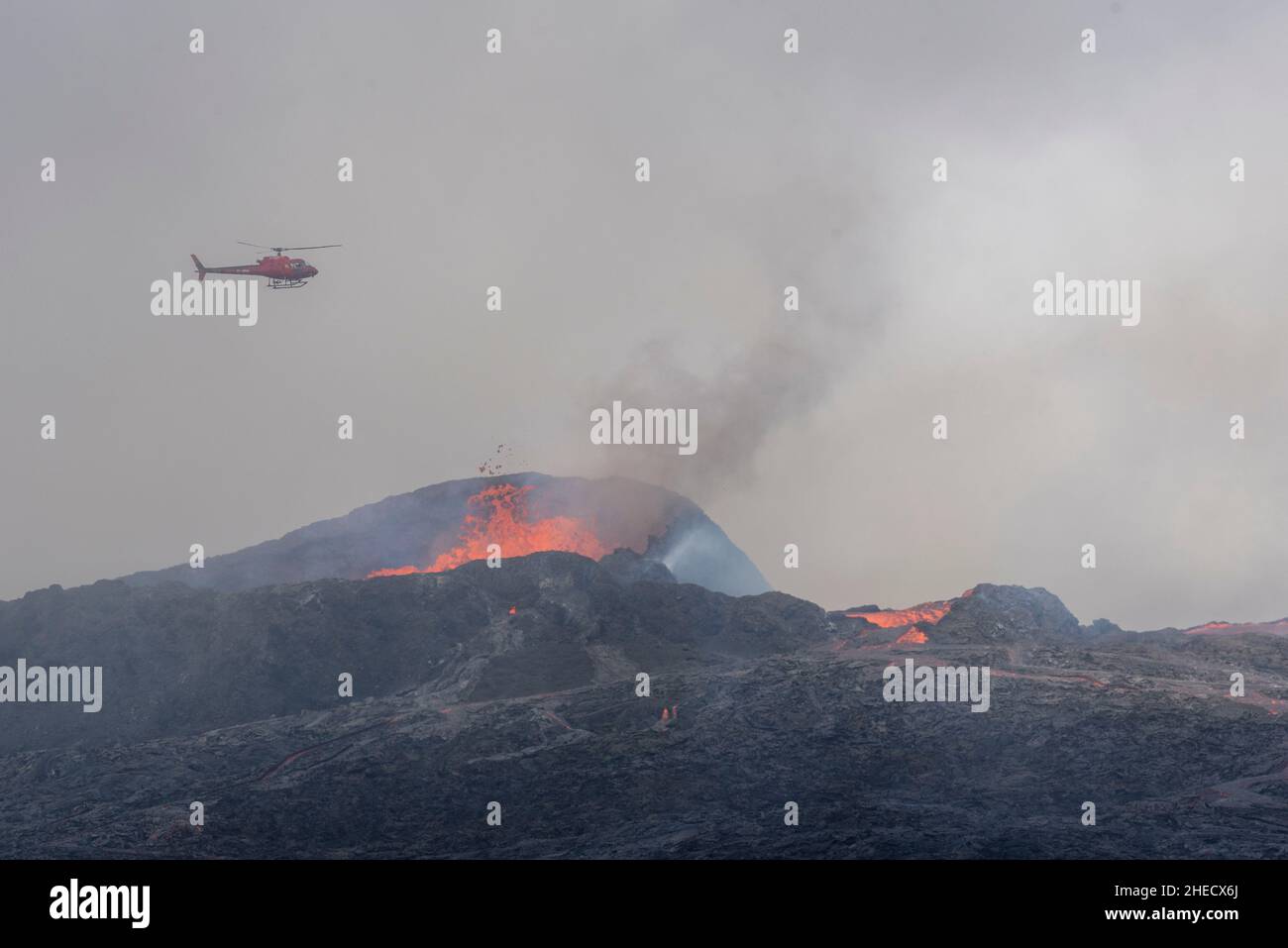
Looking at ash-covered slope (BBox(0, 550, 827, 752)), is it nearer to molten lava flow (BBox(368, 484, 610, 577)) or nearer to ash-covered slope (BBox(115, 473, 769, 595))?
molten lava flow (BBox(368, 484, 610, 577))

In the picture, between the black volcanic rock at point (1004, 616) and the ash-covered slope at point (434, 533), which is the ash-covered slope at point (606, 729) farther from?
the ash-covered slope at point (434, 533)

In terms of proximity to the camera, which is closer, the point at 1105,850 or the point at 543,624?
the point at 1105,850

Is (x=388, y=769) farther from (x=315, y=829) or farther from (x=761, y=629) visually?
(x=761, y=629)

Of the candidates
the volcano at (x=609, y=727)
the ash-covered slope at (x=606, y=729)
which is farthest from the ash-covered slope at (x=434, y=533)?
the ash-covered slope at (x=606, y=729)

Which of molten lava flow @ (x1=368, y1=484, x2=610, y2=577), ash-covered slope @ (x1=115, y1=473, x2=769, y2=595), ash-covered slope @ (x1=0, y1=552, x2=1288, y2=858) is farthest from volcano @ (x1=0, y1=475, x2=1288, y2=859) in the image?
ash-covered slope @ (x1=115, y1=473, x2=769, y2=595)
